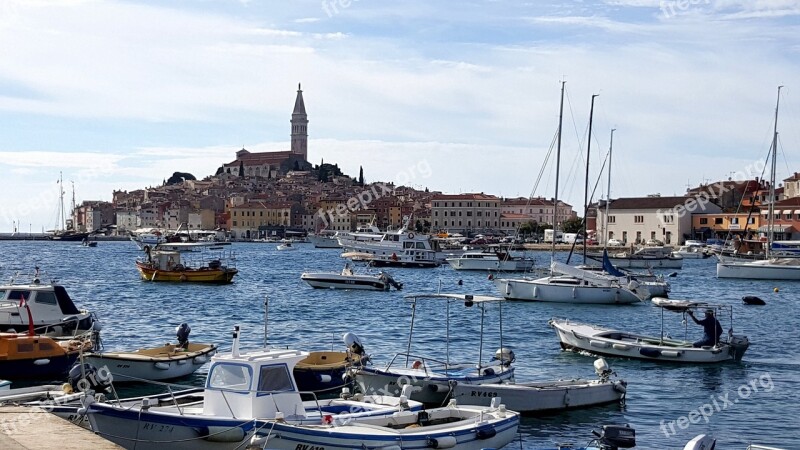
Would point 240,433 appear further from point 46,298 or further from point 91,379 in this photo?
point 46,298

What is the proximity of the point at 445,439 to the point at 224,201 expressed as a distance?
593ft

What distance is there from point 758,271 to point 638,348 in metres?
41.0

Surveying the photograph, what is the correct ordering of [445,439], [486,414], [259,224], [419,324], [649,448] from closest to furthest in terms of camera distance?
[445,439], [486,414], [649,448], [419,324], [259,224]

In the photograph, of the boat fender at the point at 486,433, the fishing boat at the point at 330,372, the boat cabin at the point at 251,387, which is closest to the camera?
the boat cabin at the point at 251,387

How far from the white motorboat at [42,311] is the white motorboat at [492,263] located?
43892 millimetres

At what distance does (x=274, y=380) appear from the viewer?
12.5 m

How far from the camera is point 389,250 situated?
76250mm

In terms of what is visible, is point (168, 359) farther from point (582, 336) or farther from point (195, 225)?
point (195, 225)

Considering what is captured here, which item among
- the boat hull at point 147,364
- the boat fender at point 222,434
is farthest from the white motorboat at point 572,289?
the boat fender at point 222,434

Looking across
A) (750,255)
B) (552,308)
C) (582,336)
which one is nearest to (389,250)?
(750,255)

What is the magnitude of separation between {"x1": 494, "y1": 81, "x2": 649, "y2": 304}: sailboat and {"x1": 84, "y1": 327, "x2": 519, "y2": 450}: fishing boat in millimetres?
25634

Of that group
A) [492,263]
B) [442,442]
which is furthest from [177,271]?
[442,442]

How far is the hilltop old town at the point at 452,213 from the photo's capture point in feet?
369

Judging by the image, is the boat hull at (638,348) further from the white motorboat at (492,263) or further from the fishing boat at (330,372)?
the white motorboat at (492,263)
